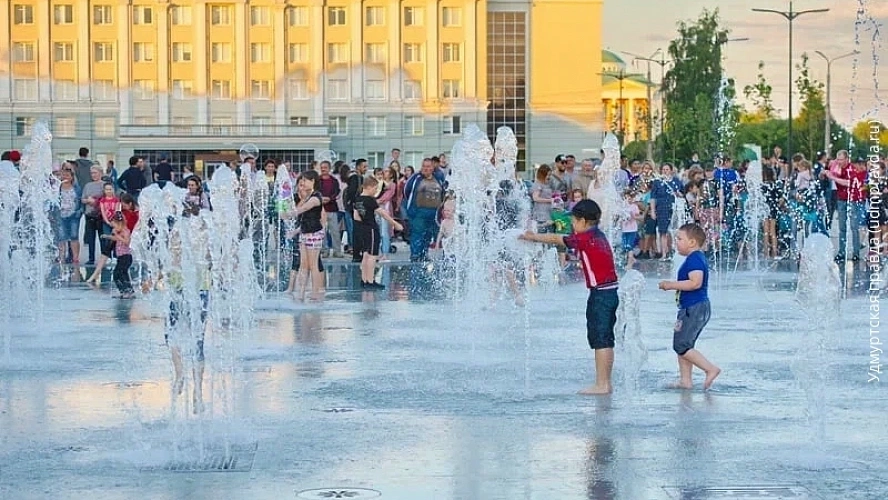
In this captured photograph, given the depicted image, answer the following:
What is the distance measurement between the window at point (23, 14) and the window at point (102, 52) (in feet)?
14.4

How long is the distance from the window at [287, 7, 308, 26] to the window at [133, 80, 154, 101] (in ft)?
32.6

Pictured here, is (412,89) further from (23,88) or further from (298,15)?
(23,88)

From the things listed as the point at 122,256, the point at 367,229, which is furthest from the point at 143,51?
the point at 122,256

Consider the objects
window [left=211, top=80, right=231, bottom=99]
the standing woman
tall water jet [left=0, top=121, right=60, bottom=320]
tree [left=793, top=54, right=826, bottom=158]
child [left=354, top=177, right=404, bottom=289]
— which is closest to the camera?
tall water jet [left=0, top=121, right=60, bottom=320]

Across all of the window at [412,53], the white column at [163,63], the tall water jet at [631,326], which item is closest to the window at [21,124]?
the white column at [163,63]

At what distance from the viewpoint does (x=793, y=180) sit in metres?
27.7

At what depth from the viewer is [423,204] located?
24172 mm

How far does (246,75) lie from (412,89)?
10.8m

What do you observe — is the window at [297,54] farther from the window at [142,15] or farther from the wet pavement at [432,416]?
the wet pavement at [432,416]

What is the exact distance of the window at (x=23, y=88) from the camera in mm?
103812

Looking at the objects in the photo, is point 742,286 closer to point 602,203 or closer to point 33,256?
point 602,203

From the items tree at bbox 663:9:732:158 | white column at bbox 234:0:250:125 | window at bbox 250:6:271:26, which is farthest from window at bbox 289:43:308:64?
tree at bbox 663:9:732:158

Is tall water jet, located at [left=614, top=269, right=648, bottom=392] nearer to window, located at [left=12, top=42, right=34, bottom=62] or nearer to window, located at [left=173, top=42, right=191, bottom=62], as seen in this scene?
window, located at [left=173, top=42, right=191, bottom=62]

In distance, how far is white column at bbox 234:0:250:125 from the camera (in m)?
104
